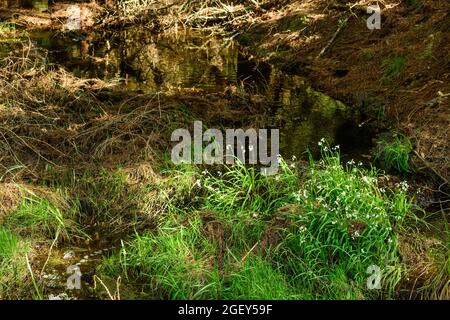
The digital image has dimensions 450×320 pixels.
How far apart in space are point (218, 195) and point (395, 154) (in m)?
1.53

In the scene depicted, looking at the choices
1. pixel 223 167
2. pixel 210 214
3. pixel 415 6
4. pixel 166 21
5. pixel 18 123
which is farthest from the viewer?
pixel 166 21

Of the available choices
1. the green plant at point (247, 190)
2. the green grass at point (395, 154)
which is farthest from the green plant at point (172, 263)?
the green grass at point (395, 154)

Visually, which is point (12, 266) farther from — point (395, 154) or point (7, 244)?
point (395, 154)

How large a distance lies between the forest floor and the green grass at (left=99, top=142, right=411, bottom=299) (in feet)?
0.03

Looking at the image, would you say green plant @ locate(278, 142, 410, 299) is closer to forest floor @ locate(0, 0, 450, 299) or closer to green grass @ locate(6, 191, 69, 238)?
forest floor @ locate(0, 0, 450, 299)

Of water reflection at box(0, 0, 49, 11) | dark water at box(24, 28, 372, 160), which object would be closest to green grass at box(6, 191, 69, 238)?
dark water at box(24, 28, 372, 160)

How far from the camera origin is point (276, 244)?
414 cm

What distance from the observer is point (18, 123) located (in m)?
5.63

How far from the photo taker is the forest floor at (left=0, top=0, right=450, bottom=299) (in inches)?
153

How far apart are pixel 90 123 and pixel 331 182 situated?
230cm

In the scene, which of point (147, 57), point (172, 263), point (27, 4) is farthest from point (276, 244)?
point (27, 4)

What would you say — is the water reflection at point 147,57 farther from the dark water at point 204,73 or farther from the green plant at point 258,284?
the green plant at point 258,284
